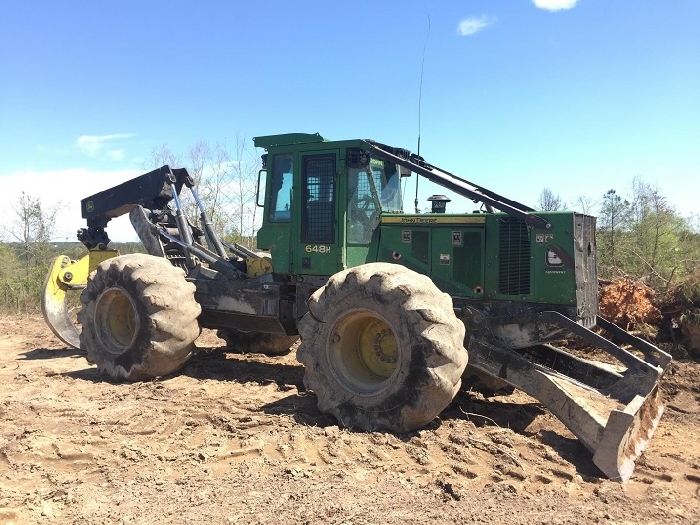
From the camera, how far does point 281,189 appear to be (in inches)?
277

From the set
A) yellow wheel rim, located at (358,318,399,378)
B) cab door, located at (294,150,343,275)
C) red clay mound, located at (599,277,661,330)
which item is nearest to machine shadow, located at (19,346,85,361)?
cab door, located at (294,150,343,275)

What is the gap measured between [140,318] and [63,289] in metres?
3.24

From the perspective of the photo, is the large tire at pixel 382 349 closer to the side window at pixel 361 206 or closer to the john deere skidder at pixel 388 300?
the john deere skidder at pixel 388 300

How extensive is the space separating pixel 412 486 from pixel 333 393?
5.17ft

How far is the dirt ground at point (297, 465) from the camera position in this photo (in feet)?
12.0

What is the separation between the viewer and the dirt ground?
366 centimetres

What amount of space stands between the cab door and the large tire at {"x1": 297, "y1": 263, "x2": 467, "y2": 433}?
1047 millimetres

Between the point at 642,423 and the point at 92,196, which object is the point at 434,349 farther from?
the point at 92,196

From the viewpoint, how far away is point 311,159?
673 centimetres

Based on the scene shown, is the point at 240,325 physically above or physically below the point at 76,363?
above

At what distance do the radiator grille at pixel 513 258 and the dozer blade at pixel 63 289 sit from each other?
6755 mm

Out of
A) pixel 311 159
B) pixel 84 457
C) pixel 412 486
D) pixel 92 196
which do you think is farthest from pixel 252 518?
pixel 92 196

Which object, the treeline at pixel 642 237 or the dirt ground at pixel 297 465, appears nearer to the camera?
the dirt ground at pixel 297 465

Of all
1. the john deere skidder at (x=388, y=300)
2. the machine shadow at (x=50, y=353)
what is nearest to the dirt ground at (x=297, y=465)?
the john deere skidder at (x=388, y=300)
